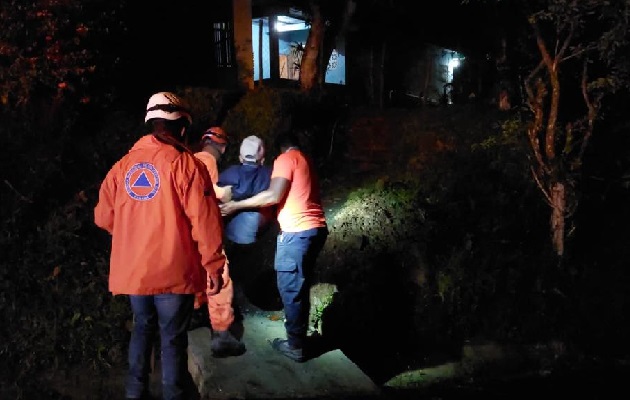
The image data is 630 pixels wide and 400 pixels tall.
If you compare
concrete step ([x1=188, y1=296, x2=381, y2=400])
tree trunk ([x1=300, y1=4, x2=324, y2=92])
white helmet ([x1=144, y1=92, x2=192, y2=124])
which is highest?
tree trunk ([x1=300, y1=4, x2=324, y2=92])

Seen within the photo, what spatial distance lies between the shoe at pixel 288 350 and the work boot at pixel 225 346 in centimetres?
31

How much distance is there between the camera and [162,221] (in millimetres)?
3840

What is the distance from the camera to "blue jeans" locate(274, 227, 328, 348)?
510 cm

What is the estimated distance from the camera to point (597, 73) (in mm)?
8930

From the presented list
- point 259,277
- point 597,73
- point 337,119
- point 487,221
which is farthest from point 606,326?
point 337,119

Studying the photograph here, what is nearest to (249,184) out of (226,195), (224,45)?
(226,195)

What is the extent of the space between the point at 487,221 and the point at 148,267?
5665 mm

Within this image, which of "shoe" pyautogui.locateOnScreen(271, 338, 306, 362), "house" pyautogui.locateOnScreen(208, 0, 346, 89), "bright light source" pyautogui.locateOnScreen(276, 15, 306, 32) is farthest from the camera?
"bright light source" pyautogui.locateOnScreen(276, 15, 306, 32)

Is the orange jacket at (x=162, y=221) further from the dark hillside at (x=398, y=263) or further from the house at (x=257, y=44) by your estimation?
the house at (x=257, y=44)

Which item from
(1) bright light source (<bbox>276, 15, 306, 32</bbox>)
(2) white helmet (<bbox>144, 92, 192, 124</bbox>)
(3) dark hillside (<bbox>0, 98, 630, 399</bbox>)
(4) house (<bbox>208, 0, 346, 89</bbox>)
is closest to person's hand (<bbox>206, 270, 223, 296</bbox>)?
(2) white helmet (<bbox>144, 92, 192, 124</bbox>)

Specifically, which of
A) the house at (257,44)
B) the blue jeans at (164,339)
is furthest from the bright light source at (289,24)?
the blue jeans at (164,339)

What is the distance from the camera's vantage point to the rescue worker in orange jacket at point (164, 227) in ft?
12.6

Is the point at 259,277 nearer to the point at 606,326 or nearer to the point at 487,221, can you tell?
the point at 487,221

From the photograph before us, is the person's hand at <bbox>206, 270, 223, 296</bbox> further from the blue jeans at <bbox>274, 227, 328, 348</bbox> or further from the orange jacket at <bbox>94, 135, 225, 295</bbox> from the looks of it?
the blue jeans at <bbox>274, 227, 328, 348</bbox>
